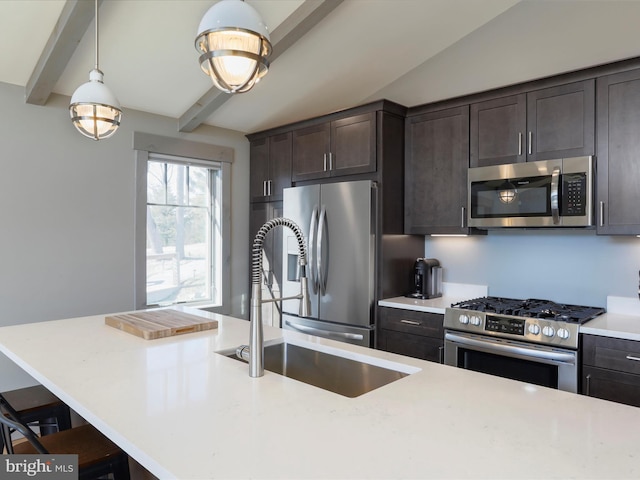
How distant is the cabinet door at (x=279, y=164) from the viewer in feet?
13.3

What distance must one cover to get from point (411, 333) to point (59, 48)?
9.30ft

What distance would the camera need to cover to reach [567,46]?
2.98m

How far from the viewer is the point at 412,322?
3.10m

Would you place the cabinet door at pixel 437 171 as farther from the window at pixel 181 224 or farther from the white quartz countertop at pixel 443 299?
the window at pixel 181 224

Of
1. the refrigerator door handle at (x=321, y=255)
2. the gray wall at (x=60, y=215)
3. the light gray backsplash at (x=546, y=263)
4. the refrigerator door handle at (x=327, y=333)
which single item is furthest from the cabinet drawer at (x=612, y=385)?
the gray wall at (x=60, y=215)

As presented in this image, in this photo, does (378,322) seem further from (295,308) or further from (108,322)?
(108,322)

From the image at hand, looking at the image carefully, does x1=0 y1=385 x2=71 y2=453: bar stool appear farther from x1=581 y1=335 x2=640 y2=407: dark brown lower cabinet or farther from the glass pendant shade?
x1=581 y1=335 x2=640 y2=407: dark brown lower cabinet

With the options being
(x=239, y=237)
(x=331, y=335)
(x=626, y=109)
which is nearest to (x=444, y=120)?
(x=626, y=109)

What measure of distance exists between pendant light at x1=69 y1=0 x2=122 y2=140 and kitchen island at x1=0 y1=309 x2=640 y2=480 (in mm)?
1019

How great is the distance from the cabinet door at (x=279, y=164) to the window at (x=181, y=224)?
0.43 m

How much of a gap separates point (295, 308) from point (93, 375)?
231 cm

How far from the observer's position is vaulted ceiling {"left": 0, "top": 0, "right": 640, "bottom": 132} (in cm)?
268

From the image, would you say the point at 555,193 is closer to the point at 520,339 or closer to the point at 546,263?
the point at 546,263

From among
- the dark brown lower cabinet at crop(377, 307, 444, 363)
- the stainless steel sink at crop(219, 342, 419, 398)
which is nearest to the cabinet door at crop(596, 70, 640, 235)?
the dark brown lower cabinet at crop(377, 307, 444, 363)
